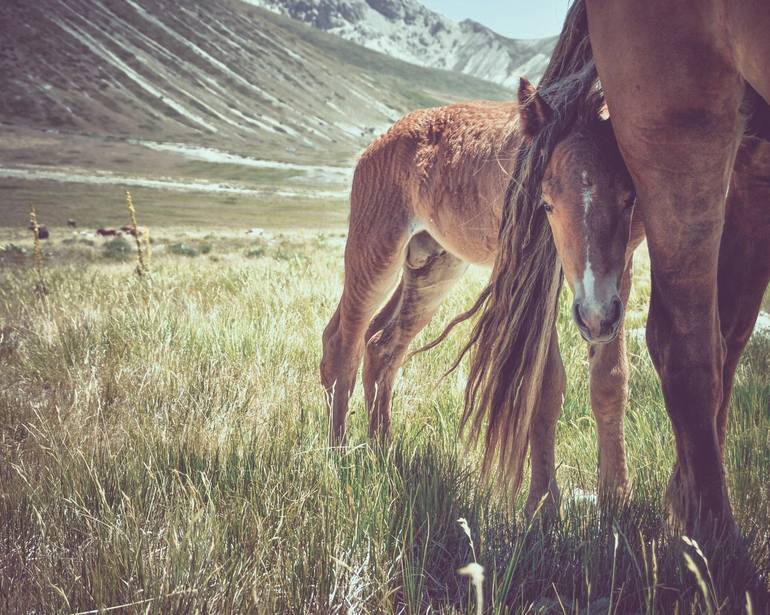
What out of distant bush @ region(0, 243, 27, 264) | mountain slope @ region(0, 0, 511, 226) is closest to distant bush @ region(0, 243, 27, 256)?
distant bush @ region(0, 243, 27, 264)

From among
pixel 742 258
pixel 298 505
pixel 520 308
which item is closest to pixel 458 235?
pixel 520 308

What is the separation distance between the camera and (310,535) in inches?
68.4

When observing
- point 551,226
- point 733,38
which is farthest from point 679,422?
point 733,38

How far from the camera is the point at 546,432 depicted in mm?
2545

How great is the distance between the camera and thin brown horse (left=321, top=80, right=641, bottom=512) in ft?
6.49

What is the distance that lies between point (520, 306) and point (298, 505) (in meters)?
1.13

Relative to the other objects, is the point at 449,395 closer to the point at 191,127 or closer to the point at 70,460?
the point at 70,460

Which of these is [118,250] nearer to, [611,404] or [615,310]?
[611,404]

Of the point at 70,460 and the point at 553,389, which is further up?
the point at 553,389

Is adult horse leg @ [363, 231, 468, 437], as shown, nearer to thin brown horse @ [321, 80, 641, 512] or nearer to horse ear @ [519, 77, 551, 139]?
thin brown horse @ [321, 80, 641, 512]

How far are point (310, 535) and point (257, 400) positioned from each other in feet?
5.17

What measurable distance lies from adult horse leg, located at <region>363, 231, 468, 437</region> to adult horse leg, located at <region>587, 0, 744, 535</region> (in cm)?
192

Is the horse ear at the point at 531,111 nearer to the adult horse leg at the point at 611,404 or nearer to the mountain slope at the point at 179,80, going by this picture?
the adult horse leg at the point at 611,404

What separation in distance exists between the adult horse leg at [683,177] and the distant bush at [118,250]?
12579mm
